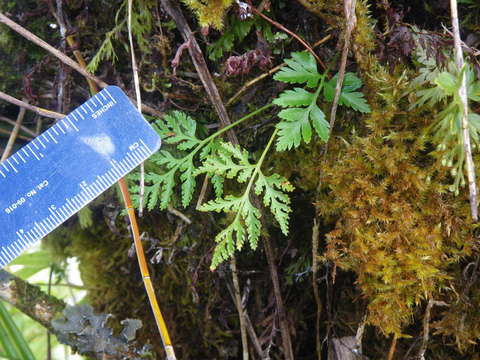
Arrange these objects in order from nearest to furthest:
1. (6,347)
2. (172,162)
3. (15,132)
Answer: (172,162) → (6,347) → (15,132)

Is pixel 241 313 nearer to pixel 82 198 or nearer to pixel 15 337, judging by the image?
pixel 82 198

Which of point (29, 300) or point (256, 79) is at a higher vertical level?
point (256, 79)

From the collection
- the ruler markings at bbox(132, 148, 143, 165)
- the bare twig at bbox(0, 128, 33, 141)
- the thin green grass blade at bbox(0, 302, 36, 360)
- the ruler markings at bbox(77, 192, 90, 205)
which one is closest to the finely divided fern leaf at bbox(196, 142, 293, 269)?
the ruler markings at bbox(132, 148, 143, 165)

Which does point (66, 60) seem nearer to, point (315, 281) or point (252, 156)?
point (252, 156)

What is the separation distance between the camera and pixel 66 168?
1787mm

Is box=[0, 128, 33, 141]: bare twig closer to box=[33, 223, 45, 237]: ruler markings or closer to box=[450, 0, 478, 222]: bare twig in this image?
box=[33, 223, 45, 237]: ruler markings

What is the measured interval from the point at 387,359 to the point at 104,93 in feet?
5.88

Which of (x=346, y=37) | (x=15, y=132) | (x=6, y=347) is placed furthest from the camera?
(x=15, y=132)

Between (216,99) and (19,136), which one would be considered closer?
(216,99)

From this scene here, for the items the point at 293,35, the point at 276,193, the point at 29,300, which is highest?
the point at 293,35

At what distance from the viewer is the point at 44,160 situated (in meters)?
1.80

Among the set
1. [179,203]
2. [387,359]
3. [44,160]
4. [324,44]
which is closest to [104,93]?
[44,160]

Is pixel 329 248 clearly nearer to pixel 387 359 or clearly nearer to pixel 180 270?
pixel 387 359

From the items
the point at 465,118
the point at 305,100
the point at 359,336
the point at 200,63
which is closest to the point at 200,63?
the point at 200,63
